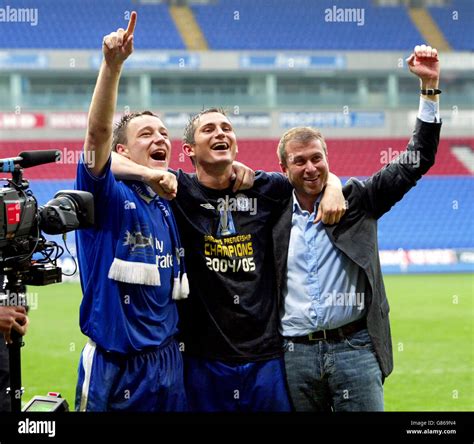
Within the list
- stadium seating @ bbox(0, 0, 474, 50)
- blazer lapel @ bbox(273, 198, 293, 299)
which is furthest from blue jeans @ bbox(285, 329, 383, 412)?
stadium seating @ bbox(0, 0, 474, 50)

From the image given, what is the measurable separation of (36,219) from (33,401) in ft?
1.94

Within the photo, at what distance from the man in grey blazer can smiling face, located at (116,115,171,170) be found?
0.39 metres

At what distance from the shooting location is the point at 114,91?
1.96 metres

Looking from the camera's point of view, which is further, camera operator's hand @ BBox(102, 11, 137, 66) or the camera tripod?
the camera tripod

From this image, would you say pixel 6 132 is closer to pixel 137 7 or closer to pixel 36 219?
pixel 137 7

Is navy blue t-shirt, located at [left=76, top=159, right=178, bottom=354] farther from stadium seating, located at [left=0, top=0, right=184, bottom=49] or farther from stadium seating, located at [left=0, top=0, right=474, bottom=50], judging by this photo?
stadium seating, located at [left=0, top=0, right=184, bottom=49]

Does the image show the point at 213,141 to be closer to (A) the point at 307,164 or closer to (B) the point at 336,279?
(A) the point at 307,164

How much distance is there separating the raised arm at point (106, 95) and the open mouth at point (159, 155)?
243 millimetres

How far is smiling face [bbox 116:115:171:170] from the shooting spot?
2234 mm

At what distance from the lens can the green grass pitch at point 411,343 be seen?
488 cm

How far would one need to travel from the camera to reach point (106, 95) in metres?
1.95

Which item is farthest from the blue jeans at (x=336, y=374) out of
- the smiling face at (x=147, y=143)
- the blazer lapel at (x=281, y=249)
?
the smiling face at (x=147, y=143)

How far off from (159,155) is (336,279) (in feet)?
2.26

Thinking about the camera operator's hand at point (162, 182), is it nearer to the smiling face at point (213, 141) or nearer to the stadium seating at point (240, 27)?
the smiling face at point (213, 141)
